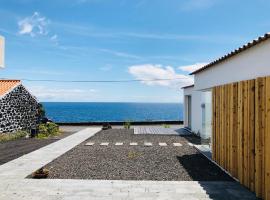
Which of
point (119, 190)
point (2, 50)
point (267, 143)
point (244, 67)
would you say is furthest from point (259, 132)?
point (2, 50)

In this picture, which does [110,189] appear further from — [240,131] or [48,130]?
[48,130]

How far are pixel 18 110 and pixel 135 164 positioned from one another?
44.5 feet

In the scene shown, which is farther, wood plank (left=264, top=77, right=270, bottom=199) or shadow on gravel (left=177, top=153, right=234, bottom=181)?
shadow on gravel (left=177, top=153, right=234, bottom=181)

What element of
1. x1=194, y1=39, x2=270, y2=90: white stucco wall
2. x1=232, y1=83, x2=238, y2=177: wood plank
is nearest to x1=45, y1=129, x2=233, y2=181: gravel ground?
x1=232, y1=83, x2=238, y2=177: wood plank

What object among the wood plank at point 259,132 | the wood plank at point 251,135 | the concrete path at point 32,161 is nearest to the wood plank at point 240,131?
the wood plank at point 251,135

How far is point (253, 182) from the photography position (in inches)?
327

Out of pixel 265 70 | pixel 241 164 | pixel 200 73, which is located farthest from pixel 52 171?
pixel 200 73

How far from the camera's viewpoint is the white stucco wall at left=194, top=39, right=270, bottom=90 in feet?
27.7

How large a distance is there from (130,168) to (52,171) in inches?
94.6

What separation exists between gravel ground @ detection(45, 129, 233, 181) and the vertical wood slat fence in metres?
0.75

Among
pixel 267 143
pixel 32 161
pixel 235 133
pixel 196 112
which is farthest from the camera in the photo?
pixel 196 112

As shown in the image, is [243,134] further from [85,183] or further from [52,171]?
[52,171]

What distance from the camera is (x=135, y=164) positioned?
1208cm

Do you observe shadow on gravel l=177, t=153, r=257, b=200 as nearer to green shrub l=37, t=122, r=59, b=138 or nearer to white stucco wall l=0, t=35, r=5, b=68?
white stucco wall l=0, t=35, r=5, b=68
